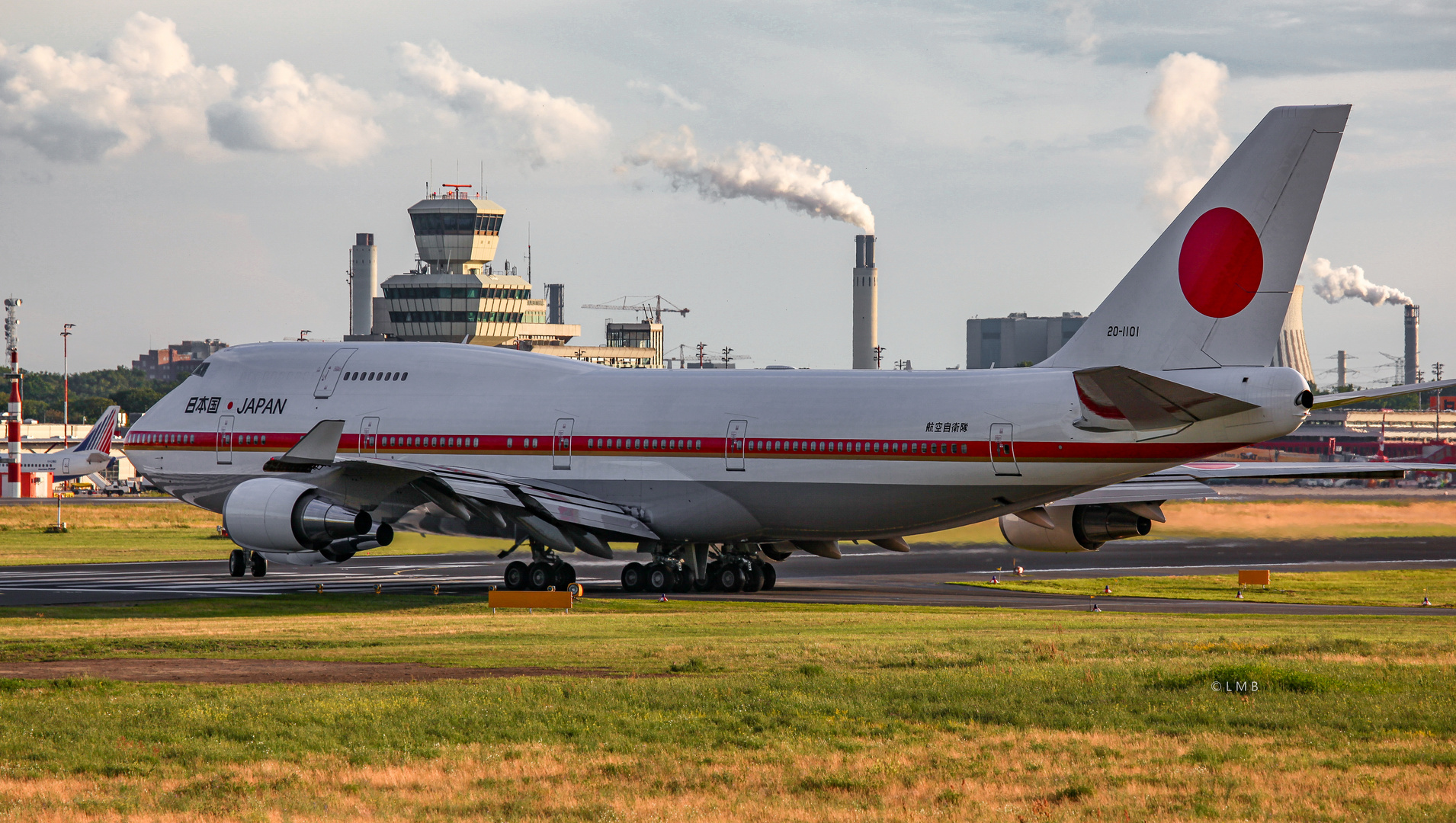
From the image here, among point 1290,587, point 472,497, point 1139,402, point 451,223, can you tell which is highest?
point 451,223

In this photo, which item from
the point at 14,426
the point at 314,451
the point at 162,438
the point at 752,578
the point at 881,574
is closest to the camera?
the point at 314,451

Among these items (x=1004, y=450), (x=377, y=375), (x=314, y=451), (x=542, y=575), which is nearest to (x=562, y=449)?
(x=542, y=575)

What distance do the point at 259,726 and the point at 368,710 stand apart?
1.27m

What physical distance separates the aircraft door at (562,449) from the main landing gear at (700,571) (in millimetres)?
3070

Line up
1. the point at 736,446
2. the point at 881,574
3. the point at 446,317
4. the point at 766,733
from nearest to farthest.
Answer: the point at 766,733 → the point at 736,446 → the point at 881,574 → the point at 446,317

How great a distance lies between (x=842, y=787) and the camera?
12.6 metres

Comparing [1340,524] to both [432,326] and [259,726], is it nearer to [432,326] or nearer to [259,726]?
[259,726]

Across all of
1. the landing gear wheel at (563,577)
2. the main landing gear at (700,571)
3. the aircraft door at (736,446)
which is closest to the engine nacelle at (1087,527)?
the main landing gear at (700,571)

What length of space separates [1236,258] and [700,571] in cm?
1501

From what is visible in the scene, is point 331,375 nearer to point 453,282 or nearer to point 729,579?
point 729,579

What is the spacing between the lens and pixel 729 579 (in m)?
36.5

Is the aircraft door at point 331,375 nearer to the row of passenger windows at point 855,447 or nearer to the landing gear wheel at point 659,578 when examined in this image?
the landing gear wheel at point 659,578

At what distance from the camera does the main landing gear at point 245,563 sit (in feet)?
130

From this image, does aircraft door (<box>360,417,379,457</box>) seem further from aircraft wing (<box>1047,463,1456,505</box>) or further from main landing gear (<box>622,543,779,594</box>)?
aircraft wing (<box>1047,463,1456,505</box>)
